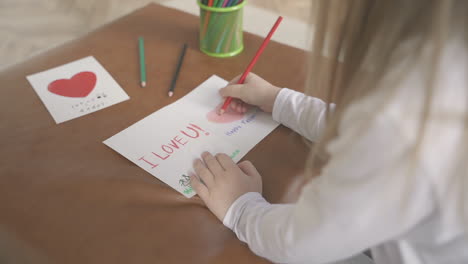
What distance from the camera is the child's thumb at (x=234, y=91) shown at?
2.17ft

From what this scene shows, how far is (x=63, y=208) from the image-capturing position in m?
0.50

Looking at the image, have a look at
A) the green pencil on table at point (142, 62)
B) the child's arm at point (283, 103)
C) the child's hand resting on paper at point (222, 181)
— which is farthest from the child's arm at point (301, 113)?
the green pencil on table at point (142, 62)

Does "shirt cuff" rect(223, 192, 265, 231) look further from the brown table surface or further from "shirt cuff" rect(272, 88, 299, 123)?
"shirt cuff" rect(272, 88, 299, 123)

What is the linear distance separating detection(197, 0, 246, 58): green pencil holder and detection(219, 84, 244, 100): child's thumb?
128 millimetres

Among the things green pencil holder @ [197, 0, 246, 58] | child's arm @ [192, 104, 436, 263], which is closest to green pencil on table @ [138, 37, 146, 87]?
green pencil holder @ [197, 0, 246, 58]

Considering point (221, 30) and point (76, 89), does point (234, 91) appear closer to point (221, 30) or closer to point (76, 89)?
point (221, 30)

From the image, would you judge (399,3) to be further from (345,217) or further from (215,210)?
(215,210)

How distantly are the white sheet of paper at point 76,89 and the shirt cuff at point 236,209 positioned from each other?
28 cm

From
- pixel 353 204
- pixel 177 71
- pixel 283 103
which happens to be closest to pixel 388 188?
pixel 353 204

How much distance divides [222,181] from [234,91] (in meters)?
0.19

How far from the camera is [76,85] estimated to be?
69cm

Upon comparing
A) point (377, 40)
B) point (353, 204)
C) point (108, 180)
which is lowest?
point (108, 180)

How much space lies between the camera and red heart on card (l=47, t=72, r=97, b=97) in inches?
26.7

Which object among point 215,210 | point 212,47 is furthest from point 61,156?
point 212,47
